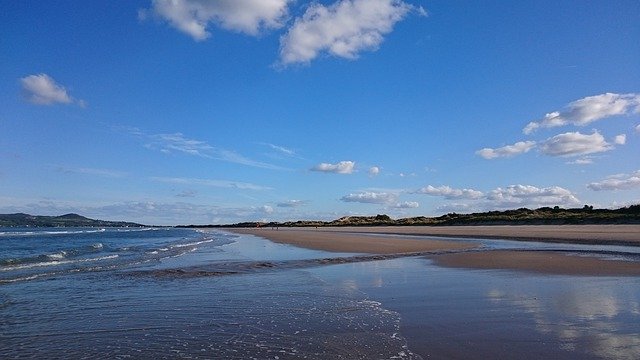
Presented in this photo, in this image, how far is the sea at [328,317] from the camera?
21.1ft

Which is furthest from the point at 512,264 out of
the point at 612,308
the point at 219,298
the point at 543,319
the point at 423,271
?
the point at 219,298

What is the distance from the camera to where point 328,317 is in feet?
28.1

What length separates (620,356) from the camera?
5.61 metres

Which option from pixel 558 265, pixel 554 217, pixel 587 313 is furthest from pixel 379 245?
pixel 554 217

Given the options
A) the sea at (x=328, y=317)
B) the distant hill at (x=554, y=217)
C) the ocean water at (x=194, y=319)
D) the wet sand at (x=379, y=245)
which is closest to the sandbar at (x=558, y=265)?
the sea at (x=328, y=317)

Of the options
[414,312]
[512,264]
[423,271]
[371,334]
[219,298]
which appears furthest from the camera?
[512,264]

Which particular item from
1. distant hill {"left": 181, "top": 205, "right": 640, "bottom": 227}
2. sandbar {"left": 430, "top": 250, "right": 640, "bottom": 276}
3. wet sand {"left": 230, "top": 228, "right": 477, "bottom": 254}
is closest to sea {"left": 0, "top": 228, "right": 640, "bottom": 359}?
sandbar {"left": 430, "top": 250, "right": 640, "bottom": 276}

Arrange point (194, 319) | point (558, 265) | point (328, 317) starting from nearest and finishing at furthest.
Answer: point (328, 317) < point (194, 319) < point (558, 265)

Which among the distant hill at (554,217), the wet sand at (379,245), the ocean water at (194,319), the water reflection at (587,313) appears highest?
the distant hill at (554,217)

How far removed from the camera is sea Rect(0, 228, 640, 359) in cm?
643

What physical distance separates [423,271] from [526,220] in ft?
193

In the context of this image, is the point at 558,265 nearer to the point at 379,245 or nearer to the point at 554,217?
the point at 379,245

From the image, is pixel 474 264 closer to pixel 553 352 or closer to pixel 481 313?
pixel 481 313

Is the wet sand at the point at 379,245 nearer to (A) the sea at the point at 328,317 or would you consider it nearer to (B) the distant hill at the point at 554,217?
(A) the sea at the point at 328,317
